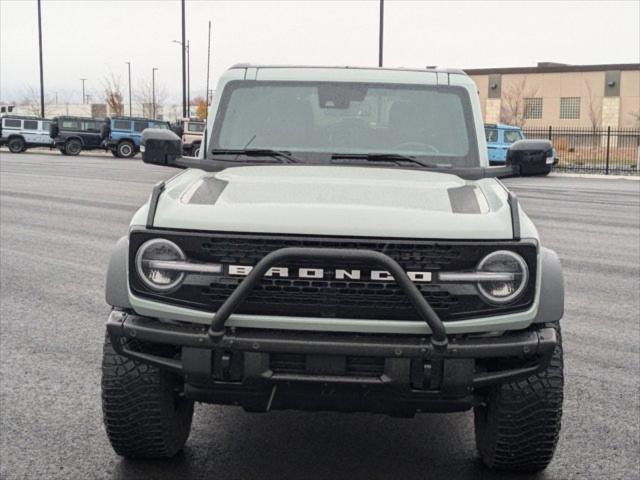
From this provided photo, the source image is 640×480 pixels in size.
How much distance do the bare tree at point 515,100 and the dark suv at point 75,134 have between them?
38.7 metres

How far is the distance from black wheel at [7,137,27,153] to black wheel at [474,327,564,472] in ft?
158

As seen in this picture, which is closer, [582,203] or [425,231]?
[425,231]

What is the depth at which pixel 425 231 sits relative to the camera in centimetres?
352

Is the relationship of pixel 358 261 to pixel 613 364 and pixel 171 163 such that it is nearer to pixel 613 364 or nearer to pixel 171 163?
pixel 171 163

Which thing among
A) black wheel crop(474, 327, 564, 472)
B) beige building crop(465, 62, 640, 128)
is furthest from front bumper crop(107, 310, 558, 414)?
beige building crop(465, 62, 640, 128)

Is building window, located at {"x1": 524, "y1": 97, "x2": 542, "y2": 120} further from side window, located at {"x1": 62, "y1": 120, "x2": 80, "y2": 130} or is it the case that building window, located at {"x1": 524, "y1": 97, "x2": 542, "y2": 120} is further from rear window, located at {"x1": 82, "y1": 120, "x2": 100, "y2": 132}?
side window, located at {"x1": 62, "y1": 120, "x2": 80, "y2": 130}

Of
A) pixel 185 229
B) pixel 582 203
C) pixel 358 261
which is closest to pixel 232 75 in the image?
pixel 185 229

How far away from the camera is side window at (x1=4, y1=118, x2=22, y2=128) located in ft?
157

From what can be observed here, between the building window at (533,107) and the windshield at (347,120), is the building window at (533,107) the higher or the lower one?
the higher one

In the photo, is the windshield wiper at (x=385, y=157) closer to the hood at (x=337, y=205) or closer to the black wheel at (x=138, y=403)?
the hood at (x=337, y=205)

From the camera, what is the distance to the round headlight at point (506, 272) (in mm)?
3570

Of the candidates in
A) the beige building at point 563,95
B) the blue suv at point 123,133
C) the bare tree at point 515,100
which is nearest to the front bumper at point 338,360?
the blue suv at point 123,133

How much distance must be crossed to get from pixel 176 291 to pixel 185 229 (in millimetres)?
257

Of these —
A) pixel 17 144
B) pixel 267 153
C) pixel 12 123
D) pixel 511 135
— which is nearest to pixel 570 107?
pixel 511 135
